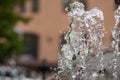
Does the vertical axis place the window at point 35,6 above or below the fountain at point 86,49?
above

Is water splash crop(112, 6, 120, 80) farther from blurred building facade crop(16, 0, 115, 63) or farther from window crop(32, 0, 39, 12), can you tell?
window crop(32, 0, 39, 12)

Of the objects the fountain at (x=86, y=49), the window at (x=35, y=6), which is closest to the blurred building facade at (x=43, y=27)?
the window at (x=35, y=6)

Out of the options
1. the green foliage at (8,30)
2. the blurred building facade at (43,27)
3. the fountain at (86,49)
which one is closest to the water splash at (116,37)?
the fountain at (86,49)

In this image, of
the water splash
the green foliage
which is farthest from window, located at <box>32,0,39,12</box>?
the water splash

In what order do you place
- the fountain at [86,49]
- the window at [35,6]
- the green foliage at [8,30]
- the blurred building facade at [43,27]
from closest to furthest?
the fountain at [86,49]
the green foliage at [8,30]
the blurred building facade at [43,27]
the window at [35,6]

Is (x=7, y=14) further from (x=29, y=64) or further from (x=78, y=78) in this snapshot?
(x=29, y=64)

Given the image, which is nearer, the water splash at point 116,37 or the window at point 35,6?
the water splash at point 116,37

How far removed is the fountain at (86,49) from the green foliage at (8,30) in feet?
30.0

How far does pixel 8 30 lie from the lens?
45.1 feet

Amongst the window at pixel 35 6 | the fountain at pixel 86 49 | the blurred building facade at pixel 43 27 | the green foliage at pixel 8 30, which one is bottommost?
the fountain at pixel 86 49

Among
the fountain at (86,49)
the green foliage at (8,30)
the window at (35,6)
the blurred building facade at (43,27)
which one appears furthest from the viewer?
the window at (35,6)

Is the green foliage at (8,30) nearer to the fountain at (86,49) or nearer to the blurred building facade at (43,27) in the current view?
the fountain at (86,49)

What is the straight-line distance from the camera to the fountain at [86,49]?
13.9ft

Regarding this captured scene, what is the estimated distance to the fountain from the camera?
167 inches
